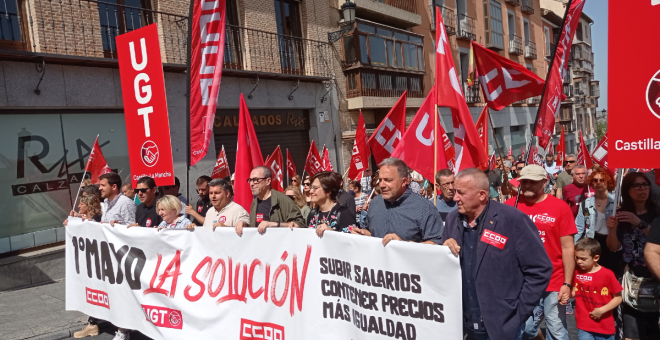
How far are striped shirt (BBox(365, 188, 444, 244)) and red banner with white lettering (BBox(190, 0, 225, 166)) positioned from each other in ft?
8.23

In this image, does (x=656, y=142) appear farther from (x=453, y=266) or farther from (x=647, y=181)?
(x=453, y=266)

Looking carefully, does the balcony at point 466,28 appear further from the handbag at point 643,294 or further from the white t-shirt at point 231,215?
the handbag at point 643,294

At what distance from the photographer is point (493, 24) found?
26812mm

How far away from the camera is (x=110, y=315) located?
16.5 ft

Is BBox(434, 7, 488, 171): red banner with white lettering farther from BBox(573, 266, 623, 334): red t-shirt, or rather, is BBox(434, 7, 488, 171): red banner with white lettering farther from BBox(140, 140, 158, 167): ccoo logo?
BBox(140, 140, 158, 167): ccoo logo

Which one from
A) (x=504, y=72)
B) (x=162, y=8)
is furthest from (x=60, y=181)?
(x=504, y=72)

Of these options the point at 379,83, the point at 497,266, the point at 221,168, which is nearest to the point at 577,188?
the point at 497,266

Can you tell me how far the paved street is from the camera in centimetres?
561

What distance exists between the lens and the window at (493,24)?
85.9 feet

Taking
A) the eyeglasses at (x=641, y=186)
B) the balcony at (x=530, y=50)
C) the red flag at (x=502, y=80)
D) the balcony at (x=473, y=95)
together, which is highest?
the balcony at (x=530, y=50)

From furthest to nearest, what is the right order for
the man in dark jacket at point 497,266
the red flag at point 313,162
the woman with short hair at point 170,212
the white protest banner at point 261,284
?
1. the red flag at point 313,162
2. the woman with short hair at point 170,212
3. the white protest banner at point 261,284
4. the man in dark jacket at point 497,266

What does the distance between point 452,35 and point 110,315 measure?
2124 cm

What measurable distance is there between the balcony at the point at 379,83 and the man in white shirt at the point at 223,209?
11.7 metres

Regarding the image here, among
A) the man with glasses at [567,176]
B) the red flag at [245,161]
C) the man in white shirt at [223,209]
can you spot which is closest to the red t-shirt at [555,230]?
the man in white shirt at [223,209]
